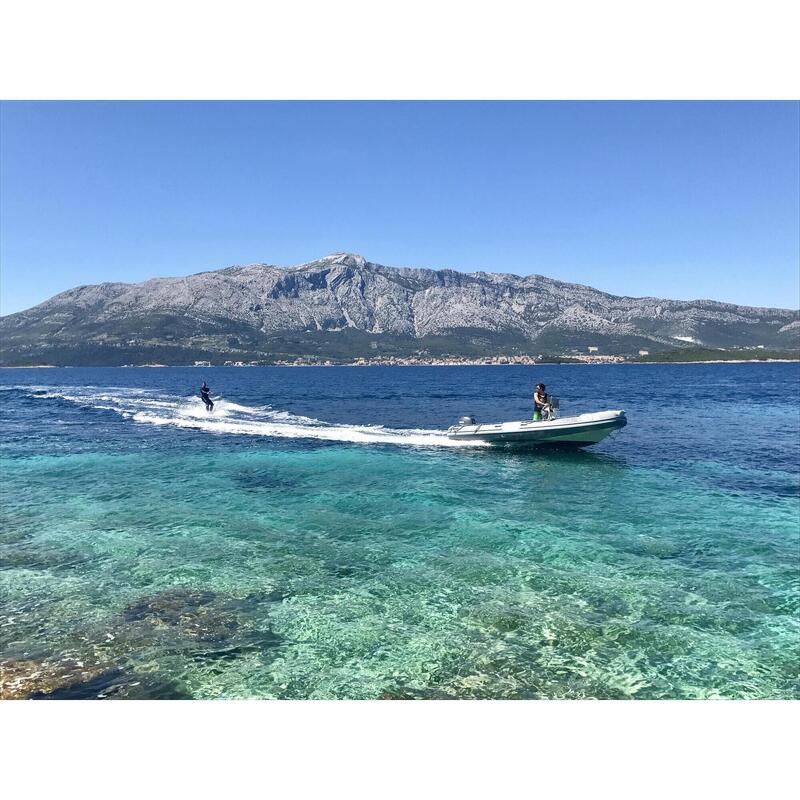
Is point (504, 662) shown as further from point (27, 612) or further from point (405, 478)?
point (405, 478)

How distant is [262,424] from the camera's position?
3900 cm

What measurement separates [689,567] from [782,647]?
11.3ft

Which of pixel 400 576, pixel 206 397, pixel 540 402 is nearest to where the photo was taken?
pixel 400 576

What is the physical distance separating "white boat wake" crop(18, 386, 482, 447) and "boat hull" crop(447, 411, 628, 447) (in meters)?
1.64

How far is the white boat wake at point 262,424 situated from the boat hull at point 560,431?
164cm

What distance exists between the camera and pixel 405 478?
21.7 m

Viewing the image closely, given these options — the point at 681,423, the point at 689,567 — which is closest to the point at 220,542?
the point at 689,567

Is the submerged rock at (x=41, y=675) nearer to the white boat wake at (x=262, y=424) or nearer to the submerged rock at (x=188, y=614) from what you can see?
the submerged rock at (x=188, y=614)

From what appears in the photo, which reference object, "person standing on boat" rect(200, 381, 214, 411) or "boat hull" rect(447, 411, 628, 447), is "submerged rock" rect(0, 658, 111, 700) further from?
"person standing on boat" rect(200, 381, 214, 411)

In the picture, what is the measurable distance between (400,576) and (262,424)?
29211 mm

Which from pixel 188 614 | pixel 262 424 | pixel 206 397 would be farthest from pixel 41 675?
pixel 206 397

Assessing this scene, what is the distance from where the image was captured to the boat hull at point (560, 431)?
88.6 ft

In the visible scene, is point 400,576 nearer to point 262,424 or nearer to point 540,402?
point 540,402

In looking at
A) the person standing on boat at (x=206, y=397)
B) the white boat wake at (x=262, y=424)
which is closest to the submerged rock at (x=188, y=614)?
the white boat wake at (x=262, y=424)
